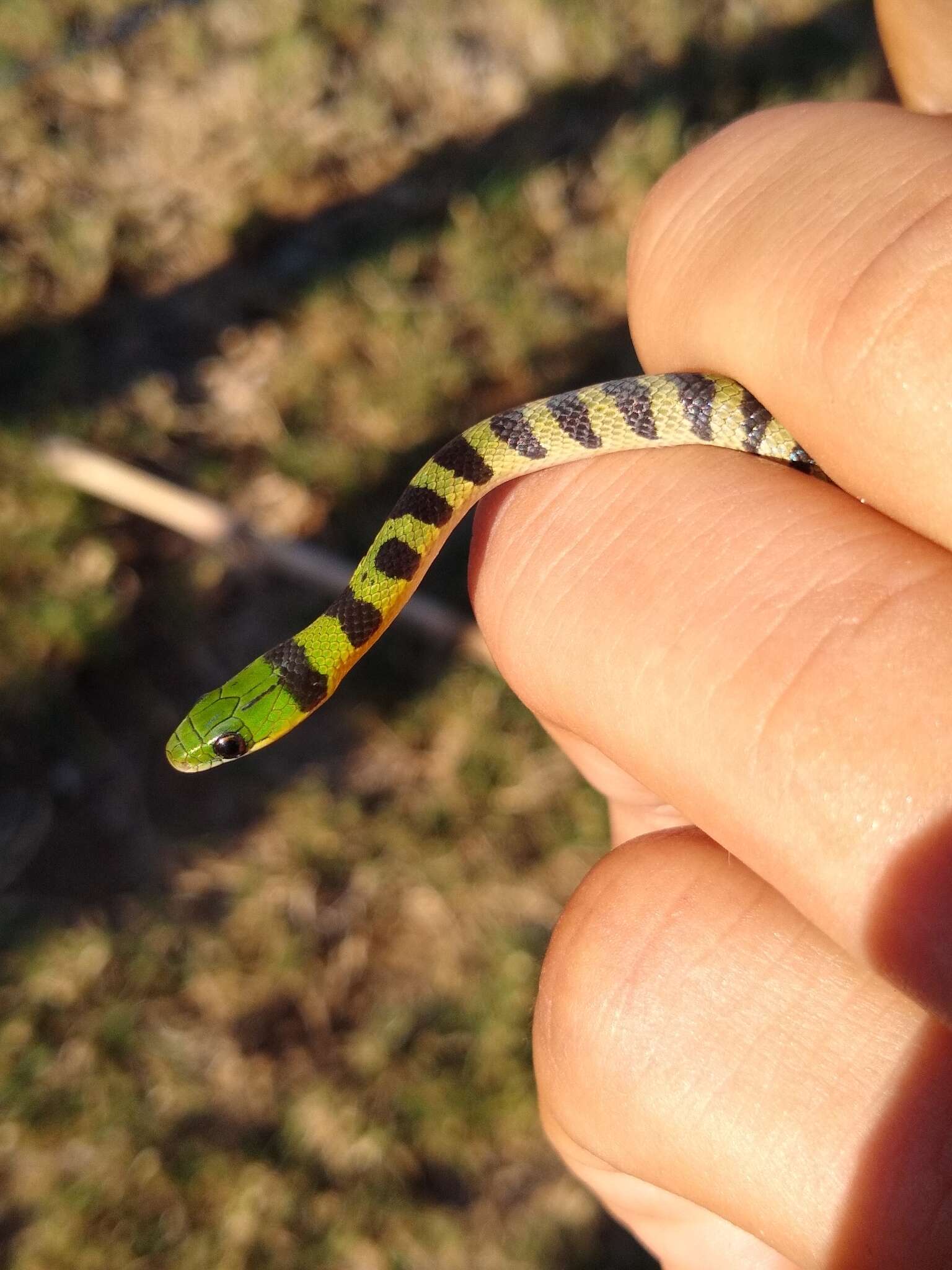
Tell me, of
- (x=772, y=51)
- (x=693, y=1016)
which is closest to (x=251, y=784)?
(x=693, y=1016)

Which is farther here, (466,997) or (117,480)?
(117,480)

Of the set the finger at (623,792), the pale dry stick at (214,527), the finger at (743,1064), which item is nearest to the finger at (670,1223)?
the finger at (743,1064)

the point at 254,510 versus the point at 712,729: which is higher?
the point at 712,729

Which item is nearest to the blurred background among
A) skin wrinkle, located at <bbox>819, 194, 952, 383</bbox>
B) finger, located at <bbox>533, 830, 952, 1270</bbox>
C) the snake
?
the snake

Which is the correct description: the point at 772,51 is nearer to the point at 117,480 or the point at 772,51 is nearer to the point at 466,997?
the point at 117,480

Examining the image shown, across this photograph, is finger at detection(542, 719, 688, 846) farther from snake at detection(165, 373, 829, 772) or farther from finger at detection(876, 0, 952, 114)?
finger at detection(876, 0, 952, 114)

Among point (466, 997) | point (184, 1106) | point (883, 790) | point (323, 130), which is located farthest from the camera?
point (323, 130)

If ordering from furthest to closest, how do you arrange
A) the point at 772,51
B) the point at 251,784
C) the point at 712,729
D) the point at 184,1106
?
1. the point at 772,51
2. the point at 251,784
3. the point at 184,1106
4. the point at 712,729

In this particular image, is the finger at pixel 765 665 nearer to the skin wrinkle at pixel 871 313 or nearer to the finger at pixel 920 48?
the skin wrinkle at pixel 871 313
